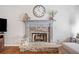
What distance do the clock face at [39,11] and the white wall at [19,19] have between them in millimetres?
41

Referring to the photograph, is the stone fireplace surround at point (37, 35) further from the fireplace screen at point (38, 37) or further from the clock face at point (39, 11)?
the clock face at point (39, 11)

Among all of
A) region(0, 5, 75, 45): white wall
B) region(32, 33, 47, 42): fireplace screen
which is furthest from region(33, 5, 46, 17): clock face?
region(32, 33, 47, 42): fireplace screen

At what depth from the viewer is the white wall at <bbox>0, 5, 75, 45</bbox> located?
114 centimetres

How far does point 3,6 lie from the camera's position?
109 cm

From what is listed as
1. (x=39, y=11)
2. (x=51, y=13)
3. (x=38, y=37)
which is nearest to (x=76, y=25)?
(x=51, y=13)

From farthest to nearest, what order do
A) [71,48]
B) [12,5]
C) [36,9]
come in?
[36,9] < [12,5] < [71,48]

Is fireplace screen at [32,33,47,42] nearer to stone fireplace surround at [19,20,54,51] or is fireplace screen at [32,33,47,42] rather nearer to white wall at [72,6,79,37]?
stone fireplace surround at [19,20,54,51]

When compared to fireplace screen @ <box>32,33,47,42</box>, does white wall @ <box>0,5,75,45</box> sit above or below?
above

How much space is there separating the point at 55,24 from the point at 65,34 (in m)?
0.17

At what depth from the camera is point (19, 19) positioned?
1218mm

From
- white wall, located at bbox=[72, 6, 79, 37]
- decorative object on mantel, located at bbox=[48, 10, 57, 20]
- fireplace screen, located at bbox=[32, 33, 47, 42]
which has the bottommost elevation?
fireplace screen, located at bbox=[32, 33, 47, 42]

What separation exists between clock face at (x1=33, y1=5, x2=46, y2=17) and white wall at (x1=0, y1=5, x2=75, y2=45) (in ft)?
0.13
